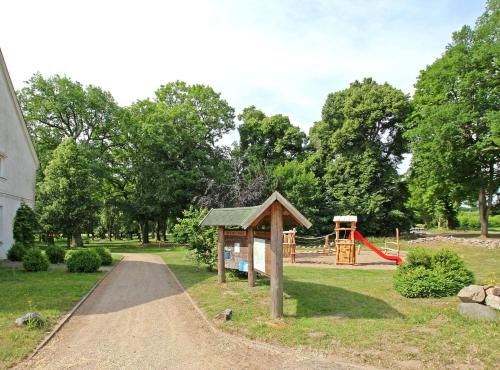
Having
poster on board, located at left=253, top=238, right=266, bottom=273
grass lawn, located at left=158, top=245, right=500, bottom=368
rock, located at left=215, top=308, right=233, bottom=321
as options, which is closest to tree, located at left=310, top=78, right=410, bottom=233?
grass lawn, located at left=158, top=245, right=500, bottom=368

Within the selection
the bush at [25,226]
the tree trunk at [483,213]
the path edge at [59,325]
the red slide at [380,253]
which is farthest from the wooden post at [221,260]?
the tree trunk at [483,213]

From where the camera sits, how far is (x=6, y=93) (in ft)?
67.3

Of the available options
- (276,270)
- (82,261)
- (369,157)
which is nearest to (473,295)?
(276,270)

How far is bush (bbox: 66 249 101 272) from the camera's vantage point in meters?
16.7

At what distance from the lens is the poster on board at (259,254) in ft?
35.6

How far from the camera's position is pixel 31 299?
34.7 feet

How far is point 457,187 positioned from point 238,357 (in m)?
31.1

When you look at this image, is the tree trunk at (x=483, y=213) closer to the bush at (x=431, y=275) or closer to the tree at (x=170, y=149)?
the bush at (x=431, y=275)

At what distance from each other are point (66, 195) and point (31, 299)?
18.9 meters

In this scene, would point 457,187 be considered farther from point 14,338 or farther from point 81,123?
point 81,123

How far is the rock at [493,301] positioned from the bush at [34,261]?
1695 cm

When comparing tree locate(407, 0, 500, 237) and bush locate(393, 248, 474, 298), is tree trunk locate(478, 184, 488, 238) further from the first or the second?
bush locate(393, 248, 474, 298)

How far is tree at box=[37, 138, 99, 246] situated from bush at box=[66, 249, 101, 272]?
1209 centimetres

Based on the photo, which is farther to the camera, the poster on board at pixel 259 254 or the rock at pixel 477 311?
the poster on board at pixel 259 254
